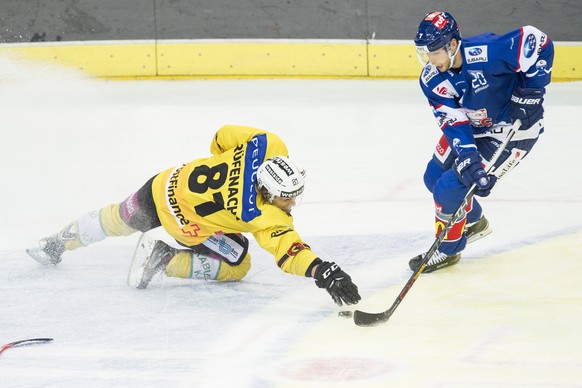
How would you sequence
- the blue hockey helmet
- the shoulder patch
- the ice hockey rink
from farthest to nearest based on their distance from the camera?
the shoulder patch, the blue hockey helmet, the ice hockey rink

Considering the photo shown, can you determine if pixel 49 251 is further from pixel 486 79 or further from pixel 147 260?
pixel 486 79

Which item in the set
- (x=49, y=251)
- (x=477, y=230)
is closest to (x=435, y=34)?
(x=477, y=230)

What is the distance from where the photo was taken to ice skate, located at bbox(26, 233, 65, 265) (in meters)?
4.51

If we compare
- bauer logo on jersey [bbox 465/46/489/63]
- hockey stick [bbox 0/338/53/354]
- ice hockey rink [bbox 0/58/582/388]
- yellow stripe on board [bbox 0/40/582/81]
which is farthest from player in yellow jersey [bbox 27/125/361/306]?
yellow stripe on board [bbox 0/40/582/81]

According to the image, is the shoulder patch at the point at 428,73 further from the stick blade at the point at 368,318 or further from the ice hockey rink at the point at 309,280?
the stick blade at the point at 368,318

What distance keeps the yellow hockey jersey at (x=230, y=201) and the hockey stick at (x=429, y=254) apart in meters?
0.26

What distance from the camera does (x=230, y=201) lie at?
A: 13.0 feet

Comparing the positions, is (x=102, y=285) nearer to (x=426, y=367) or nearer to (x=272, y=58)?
(x=426, y=367)

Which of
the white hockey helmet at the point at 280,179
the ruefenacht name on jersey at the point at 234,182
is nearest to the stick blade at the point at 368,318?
the white hockey helmet at the point at 280,179

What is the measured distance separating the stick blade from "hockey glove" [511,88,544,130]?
3.55 ft

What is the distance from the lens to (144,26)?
848 centimetres

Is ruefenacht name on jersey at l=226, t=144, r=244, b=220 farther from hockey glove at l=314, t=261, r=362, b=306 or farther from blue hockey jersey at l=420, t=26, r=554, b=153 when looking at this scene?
blue hockey jersey at l=420, t=26, r=554, b=153

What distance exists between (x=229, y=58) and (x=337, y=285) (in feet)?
16.7

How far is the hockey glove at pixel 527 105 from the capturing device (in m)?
4.18
